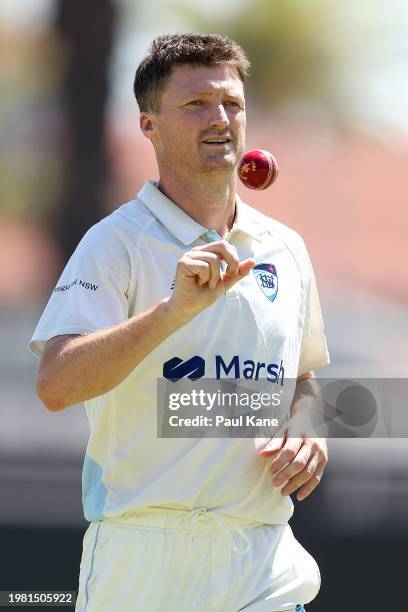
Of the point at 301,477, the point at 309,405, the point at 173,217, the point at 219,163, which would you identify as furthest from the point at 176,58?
the point at 301,477

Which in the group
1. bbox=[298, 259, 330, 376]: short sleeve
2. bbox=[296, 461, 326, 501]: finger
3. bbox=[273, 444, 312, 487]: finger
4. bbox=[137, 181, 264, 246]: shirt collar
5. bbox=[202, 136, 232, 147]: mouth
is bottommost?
bbox=[296, 461, 326, 501]: finger

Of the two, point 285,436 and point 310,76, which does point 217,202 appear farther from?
point 310,76

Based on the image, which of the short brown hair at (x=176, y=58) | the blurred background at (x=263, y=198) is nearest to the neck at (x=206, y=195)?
the short brown hair at (x=176, y=58)

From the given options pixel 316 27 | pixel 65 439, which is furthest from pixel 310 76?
pixel 65 439

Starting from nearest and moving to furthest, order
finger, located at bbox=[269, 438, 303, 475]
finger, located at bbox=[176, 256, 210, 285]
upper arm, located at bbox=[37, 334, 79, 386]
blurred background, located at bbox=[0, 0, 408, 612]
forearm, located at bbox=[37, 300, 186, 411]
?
finger, located at bbox=[176, 256, 210, 285] → forearm, located at bbox=[37, 300, 186, 411] → upper arm, located at bbox=[37, 334, 79, 386] → finger, located at bbox=[269, 438, 303, 475] → blurred background, located at bbox=[0, 0, 408, 612]

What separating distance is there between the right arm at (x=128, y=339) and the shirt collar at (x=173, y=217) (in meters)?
0.42

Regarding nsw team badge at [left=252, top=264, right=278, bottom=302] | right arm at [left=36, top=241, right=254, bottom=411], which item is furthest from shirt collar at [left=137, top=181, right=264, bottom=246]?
right arm at [left=36, top=241, right=254, bottom=411]

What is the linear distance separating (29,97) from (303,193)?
366 cm

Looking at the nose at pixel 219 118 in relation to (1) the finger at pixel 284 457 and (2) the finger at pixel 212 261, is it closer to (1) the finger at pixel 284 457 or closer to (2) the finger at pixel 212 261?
(2) the finger at pixel 212 261

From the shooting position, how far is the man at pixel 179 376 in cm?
341

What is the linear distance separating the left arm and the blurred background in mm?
2456

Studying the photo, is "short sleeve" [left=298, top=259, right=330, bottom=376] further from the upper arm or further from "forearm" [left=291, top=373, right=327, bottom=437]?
the upper arm

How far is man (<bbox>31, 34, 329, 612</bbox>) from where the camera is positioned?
341cm

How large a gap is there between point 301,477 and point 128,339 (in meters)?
0.73
